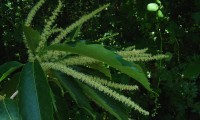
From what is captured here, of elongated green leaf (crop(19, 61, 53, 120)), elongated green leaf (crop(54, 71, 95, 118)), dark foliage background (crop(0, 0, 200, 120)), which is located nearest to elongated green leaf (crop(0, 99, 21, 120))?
elongated green leaf (crop(19, 61, 53, 120))

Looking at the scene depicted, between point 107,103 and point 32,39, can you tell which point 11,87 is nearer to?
point 32,39

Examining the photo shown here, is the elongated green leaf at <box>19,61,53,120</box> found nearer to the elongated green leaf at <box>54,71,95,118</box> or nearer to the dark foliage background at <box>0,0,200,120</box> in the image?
the elongated green leaf at <box>54,71,95,118</box>

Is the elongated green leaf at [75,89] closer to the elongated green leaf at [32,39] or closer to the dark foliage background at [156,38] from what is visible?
the elongated green leaf at [32,39]

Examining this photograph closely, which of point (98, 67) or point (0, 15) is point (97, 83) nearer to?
point (98, 67)

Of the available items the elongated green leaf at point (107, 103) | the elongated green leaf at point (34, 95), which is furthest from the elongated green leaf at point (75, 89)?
the elongated green leaf at point (34, 95)

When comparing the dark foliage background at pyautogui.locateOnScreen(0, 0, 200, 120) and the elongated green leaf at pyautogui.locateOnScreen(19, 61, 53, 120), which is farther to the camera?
the dark foliage background at pyautogui.locateOnScreen(0, 0, 200, 120)
